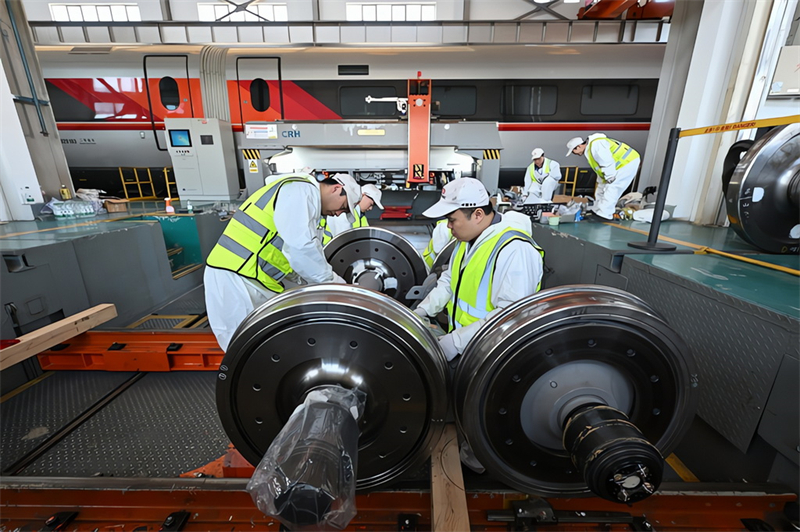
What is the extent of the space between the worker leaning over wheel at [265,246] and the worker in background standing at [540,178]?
4745mm

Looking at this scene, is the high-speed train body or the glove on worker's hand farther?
the high-speed train body

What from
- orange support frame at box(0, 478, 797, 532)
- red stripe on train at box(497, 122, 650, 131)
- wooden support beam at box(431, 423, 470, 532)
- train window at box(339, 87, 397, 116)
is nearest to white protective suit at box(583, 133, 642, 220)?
red stripe on train at box(497, 122, 650, 131)

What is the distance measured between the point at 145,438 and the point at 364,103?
6.07m

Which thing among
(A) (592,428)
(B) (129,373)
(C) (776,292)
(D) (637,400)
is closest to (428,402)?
(A) (592,428)

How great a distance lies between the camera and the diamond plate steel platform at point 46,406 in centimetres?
185

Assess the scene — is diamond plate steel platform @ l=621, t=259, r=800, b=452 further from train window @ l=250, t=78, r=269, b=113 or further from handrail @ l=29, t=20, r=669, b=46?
handrail @ l=29, t=20, r=669, b=46

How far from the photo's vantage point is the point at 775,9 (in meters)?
2.97

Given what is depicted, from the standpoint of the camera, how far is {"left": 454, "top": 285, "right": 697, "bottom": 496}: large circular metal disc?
3.05 feet

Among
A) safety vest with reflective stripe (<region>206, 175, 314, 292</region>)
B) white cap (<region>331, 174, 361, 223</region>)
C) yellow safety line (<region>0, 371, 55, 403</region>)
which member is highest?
white cap (<region>331, 174, 361, 223</region>)

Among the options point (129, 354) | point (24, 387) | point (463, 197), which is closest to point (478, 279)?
point (463, 197)

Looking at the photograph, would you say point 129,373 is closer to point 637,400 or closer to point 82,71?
point 637,400

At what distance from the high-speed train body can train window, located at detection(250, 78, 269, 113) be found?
19mm

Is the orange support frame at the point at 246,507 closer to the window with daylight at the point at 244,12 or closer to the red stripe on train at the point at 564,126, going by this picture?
the red stripe on train at the point at 564,126

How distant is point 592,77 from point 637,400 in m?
7.05
